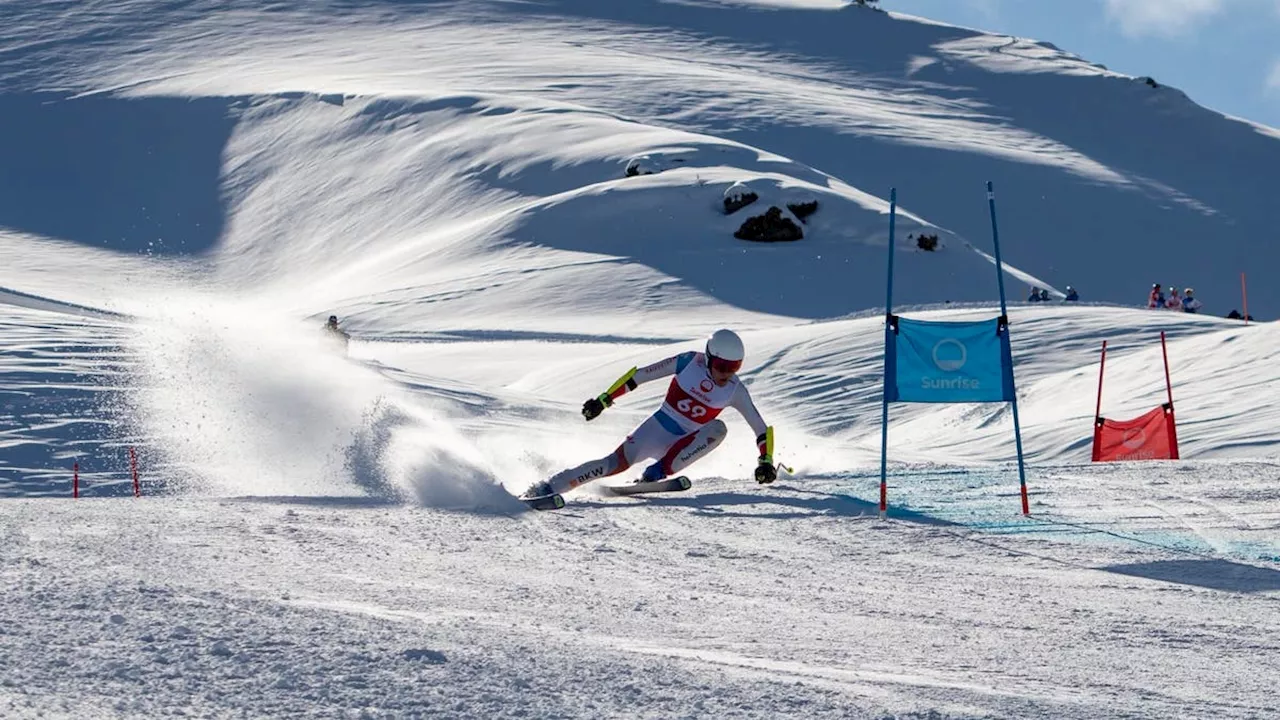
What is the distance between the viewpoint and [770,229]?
159ft

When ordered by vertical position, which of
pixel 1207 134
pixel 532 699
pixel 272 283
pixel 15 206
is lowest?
pixel 532 699

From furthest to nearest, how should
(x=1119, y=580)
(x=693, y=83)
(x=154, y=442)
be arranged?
(x=693, y=83) < (x=154, y=442) < (x=1119, y=580)

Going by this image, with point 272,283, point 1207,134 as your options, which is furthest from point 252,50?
point 1207,134

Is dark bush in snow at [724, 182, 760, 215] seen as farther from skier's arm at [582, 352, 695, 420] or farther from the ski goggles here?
the ski goggles

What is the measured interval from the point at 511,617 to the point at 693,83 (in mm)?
73207

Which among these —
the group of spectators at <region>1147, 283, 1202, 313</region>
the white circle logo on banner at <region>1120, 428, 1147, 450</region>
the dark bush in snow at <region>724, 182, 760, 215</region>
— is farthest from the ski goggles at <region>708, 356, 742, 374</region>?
the dark bush in snow at <region>724, 182, 760, 215</region>

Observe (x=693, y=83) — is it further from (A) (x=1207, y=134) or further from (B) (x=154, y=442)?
(B) (x=154, y=442)

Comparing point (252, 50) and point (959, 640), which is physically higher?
point (252, 50)

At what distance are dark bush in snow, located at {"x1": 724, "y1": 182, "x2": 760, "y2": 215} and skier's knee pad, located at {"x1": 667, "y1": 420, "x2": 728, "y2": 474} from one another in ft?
124

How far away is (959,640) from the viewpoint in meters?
6.86

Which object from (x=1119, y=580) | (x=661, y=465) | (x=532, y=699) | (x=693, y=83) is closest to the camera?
(x=532, y=699)

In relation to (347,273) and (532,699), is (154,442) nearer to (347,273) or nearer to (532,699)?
(532,699)

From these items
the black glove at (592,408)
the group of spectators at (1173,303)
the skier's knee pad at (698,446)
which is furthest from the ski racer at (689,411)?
the group of spectators at (1173,303)

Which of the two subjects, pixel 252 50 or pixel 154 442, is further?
pixel 252 50
